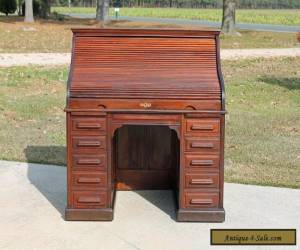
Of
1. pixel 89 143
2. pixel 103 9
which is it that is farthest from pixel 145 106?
pixel 103 9

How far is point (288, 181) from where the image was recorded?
20.5 ft

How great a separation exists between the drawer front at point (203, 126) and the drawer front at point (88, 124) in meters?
0.61

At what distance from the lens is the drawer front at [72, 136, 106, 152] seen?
194 inches

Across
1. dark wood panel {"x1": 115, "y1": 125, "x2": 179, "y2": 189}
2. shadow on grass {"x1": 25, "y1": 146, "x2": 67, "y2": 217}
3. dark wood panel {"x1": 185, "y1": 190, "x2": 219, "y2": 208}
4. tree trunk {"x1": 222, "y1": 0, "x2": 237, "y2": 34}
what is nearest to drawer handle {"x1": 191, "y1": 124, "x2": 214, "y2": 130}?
dark wood panel {"x1": 185, "y1": 190, "x2": 219, "y2": 208}

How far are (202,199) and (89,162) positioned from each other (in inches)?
34.7

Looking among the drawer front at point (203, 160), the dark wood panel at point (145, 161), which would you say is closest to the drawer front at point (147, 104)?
the drawer front at point (203, 160)

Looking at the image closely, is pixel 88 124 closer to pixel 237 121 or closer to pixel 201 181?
pixel 201 181

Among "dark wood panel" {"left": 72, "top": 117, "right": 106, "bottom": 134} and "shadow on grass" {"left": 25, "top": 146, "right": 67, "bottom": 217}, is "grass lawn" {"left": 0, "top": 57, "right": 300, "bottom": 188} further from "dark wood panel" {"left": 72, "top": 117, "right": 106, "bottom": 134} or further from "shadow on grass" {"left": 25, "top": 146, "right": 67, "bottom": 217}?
"dark wood panel" {"left": 72, "top": 117, "right": 106, "bottom": 134}

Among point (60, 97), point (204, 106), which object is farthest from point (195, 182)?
point (60, 97)

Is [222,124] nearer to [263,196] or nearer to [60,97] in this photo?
[263,196]

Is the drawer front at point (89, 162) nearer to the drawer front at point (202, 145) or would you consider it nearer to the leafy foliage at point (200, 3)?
the drawer front at point (202, 145)

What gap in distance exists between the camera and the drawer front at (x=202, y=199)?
500 cm

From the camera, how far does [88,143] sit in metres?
4.92

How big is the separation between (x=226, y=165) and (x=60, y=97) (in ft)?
15.4
